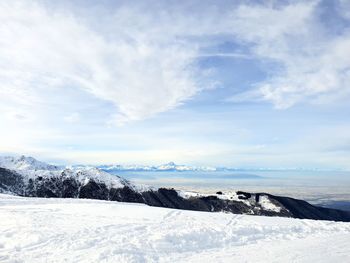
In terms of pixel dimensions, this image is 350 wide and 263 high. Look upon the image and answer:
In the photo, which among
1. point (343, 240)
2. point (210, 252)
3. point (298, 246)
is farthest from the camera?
point (343, 240)

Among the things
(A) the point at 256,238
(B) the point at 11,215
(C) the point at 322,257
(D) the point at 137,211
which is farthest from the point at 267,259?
(B) the point at 11,215

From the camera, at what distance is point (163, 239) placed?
2234 centimetres

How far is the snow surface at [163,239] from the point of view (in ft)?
62.6

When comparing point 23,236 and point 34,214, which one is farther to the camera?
point 34,214

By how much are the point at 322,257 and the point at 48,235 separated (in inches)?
637

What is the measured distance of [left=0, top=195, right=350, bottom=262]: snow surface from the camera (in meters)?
19.1

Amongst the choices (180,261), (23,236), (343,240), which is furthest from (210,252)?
(23,236)

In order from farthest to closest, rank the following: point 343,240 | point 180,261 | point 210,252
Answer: point 343,240 → point 210,252 → point 180,261

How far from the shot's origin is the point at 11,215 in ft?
99.7

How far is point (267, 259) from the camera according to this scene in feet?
61.6

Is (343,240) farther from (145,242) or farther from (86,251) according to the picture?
(86,251)

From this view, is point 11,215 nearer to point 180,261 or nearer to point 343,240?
point 180,261

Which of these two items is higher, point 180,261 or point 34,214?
point 34,214

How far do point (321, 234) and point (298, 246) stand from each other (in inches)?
243
